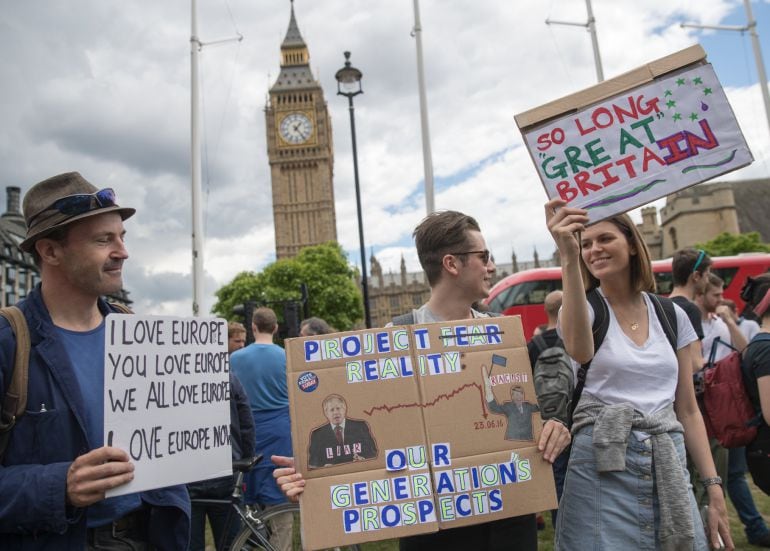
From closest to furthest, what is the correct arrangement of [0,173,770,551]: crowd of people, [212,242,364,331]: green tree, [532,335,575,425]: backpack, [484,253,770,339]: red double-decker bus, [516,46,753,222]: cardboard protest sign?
1. [0,173,770,551]: crowd of people
2. [516,46,753,222]: cardboard protest sign
3. [532,335,575,425]: backpack
4. [484,253,770,339]: red double-decker bus
5. [212,242,364,331]: green tree

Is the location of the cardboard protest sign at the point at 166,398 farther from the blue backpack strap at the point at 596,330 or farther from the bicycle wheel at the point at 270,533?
the bicycle wheel at the point at 270,533

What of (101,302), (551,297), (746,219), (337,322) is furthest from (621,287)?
(746,219)

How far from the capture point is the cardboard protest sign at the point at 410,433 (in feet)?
6.48

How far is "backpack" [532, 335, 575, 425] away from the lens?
4.56 metres

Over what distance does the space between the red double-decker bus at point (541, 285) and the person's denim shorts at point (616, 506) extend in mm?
16968

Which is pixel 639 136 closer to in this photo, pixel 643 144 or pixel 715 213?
pixel 643 144

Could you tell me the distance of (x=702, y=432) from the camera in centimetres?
238

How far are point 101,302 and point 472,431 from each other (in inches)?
66.1

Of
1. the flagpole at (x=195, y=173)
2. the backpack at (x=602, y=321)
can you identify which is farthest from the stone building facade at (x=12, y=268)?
the backpack at (x=602, y=321)

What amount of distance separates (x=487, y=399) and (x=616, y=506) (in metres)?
0.62

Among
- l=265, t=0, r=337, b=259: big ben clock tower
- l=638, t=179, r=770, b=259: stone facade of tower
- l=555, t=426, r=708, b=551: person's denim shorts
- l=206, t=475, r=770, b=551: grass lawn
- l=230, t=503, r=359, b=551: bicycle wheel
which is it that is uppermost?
l=265, t=0, r=337, b=259: big ben clock tower

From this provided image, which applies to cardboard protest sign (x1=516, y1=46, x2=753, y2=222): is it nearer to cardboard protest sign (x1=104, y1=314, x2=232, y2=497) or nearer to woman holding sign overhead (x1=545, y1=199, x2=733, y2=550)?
woman holding sign overhead (x1=545, y1=199, x2=733, y2=550)

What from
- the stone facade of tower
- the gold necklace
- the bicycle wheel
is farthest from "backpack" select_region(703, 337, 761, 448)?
the stone facade of tower

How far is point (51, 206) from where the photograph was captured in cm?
216
